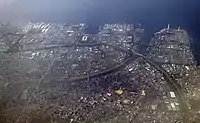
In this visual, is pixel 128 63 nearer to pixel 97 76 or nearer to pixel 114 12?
pixel 97 76

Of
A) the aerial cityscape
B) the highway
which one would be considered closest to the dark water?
the aerial cityscape

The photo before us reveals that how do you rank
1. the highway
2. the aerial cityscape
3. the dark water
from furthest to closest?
the dark water < the highway < the aerial cityscape

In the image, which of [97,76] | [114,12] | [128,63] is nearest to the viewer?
[97,76]

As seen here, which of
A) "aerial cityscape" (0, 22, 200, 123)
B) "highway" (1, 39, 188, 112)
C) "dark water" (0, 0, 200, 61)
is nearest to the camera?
"aerial cityscape" (0, 22, 200, 123)

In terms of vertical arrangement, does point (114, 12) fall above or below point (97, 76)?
above

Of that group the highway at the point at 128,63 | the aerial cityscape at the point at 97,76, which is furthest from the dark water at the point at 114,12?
the highway at the point at 128,63

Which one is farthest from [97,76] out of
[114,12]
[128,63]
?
[114,12]

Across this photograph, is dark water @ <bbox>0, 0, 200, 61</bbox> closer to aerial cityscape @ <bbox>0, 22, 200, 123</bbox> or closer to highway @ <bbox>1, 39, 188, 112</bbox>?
aerial cityscape @ <bbox>0, 22, 200, 123</bbox>
